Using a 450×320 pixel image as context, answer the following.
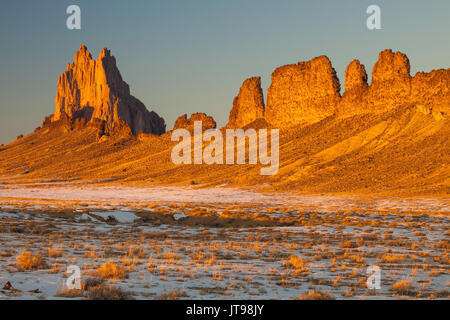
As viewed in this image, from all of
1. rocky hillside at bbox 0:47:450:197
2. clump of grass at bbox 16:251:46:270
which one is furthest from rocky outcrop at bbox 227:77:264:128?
clump of grass at bbox 16:251:46:270

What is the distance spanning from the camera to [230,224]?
2645 cm

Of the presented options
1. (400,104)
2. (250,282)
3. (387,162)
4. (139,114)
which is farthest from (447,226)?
(139,114)

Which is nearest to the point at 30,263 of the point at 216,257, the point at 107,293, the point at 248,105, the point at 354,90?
the point at 107,293

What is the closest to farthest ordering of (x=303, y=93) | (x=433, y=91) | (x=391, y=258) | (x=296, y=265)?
1. (x=296, y=265)
2. (x=391, y=258)
3. (x=433, y=91)
4. (x=303, y=93)

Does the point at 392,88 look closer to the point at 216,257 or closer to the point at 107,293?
the point at 216,257

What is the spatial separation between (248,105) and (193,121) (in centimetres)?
1789

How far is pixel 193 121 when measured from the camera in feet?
376

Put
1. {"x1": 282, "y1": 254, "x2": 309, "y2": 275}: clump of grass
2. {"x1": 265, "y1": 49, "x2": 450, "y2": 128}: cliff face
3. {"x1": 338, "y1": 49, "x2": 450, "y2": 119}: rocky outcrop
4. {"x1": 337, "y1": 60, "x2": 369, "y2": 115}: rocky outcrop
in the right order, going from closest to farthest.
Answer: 1. {"x1": 282, "y1": 254, "x2": 309, "y2": 275}: clump of grass
2. {"x1": 338, "y1": 49, "x2": 450, "y2": 119}: rocky outcrop
3. {"x1": 265, "y1": 49, "x2": 450, "y2": 128}: cliff face
4. {"x1": 337, "y1": 60, "x2": 369, "y2": 115}: rocky outcrop

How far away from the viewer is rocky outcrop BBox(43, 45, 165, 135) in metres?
156

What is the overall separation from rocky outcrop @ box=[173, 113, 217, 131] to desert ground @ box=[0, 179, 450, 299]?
8217 cm

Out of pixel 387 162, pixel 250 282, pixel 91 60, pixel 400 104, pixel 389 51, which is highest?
pixel 91 60

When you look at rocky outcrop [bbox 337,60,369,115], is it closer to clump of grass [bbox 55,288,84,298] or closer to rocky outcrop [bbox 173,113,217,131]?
rocky outcrop [bbox 173,113,217,131]
